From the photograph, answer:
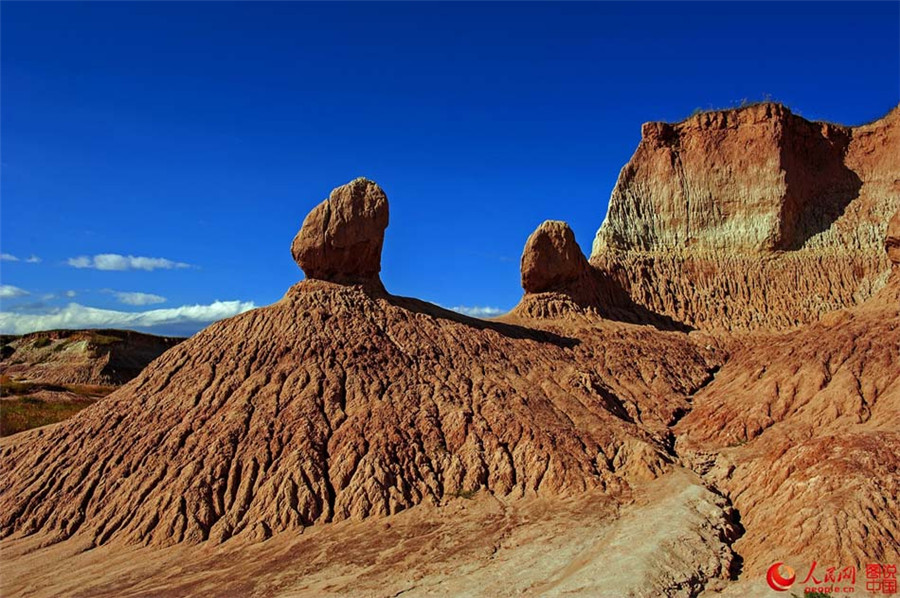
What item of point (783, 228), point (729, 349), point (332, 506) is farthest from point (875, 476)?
point (783, 228)

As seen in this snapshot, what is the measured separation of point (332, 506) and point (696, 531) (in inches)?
405

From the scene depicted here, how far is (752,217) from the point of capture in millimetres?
42562

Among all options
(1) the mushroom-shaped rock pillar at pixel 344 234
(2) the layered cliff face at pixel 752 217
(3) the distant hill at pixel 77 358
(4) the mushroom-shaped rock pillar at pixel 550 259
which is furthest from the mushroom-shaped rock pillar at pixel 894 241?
(3) the distant hill at pixel 77 358

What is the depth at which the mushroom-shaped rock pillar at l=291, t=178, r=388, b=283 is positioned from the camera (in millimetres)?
29408

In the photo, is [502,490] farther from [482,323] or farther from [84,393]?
[84,393]

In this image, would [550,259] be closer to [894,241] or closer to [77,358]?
[894,241]

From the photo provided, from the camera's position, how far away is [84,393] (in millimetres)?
47438
